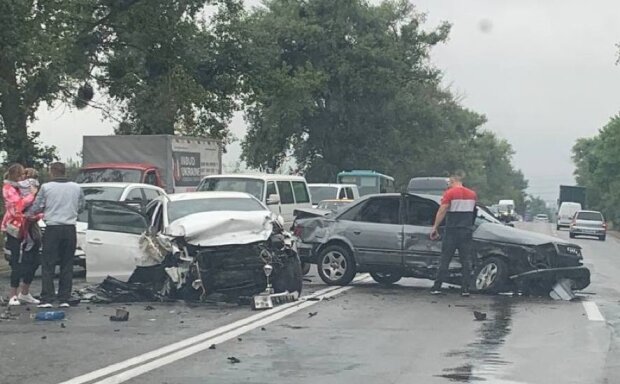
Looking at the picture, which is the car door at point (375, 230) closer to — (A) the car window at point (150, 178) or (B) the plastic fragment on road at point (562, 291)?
(B) the plastic fragment on road at point (562, 291)

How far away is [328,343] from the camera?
987cm

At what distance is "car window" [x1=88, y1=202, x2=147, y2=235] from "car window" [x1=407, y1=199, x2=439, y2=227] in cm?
429

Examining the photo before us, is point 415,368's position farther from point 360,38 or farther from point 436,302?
point 360,38

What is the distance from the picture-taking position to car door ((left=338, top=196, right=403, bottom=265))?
15.5m

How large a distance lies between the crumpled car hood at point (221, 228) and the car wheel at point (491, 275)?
3347 mm

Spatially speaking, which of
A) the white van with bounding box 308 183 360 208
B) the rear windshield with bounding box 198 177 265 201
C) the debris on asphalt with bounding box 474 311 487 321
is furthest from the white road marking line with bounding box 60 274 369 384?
the white van with bounding box 308 183 360 208

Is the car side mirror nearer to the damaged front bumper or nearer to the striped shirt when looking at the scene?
the striped shirt

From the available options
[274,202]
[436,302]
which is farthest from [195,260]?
[274,202]

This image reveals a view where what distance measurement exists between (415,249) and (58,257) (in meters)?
5.39

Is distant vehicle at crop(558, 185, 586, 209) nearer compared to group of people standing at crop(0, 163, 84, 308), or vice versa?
group of people standing at crop(0, 163, 84, 308)

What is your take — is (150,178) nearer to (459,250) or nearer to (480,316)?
(459,250)

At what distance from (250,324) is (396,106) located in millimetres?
45982

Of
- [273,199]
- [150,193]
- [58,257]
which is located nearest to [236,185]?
[273,199]

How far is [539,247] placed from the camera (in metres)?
14.7
